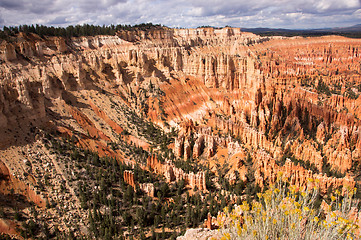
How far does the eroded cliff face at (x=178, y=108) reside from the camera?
1506 inches

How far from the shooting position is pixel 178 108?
61.8 m

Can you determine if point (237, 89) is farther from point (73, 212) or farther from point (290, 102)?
point (73, 212)

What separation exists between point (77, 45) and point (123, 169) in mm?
45236

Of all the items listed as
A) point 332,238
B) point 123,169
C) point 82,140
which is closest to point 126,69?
point 82,140

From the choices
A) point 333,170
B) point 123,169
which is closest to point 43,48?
point 123,169

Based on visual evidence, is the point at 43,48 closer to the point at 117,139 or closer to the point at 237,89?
the point at 117,139

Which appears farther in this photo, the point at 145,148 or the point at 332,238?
the point at 145,148

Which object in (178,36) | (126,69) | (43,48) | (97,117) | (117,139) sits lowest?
(117,139)

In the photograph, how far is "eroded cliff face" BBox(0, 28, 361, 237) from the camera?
Answer: 125 ft

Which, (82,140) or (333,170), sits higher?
(82,140)

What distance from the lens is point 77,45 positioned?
6719 cm

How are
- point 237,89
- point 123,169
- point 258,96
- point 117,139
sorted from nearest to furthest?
point 123,169
point 117,139
point 258,96
point 237,89

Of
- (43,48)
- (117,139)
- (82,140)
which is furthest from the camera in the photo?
(43,48)

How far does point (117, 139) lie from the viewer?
48.3 meters
